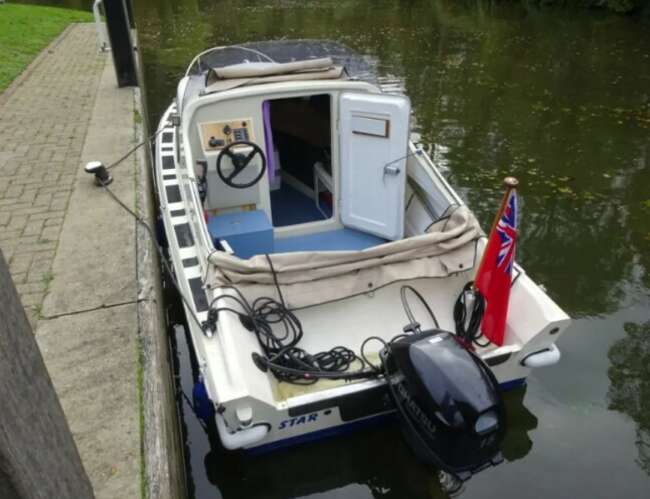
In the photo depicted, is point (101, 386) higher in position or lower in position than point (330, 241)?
higher

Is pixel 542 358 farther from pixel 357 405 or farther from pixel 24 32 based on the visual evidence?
pixel 24 32

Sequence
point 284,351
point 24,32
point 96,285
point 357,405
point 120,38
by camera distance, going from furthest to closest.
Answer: point 24,32, point 120,38, point 96,285, point 284,351, point 357,405

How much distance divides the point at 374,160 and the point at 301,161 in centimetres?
182

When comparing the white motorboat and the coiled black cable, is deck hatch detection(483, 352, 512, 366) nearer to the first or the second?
the white motorboat

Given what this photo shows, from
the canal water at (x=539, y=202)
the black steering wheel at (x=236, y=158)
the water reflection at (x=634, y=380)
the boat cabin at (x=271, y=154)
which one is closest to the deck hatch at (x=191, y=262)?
the boat cabin at (x=271, y=154)

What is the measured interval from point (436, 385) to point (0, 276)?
2166mm

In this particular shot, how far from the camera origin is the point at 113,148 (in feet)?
20.8

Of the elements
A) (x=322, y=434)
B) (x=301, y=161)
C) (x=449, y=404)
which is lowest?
(x=322, y=434)

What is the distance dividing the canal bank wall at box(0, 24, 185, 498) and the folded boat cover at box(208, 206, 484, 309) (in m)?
0.68

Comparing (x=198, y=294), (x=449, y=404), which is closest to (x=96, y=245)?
(x=198, y=294)

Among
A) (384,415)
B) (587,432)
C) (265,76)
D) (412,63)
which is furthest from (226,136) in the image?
(412,63)

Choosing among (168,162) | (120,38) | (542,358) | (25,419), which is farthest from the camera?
(120,38)

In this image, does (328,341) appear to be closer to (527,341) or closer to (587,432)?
(527,341)

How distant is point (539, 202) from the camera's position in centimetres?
681
